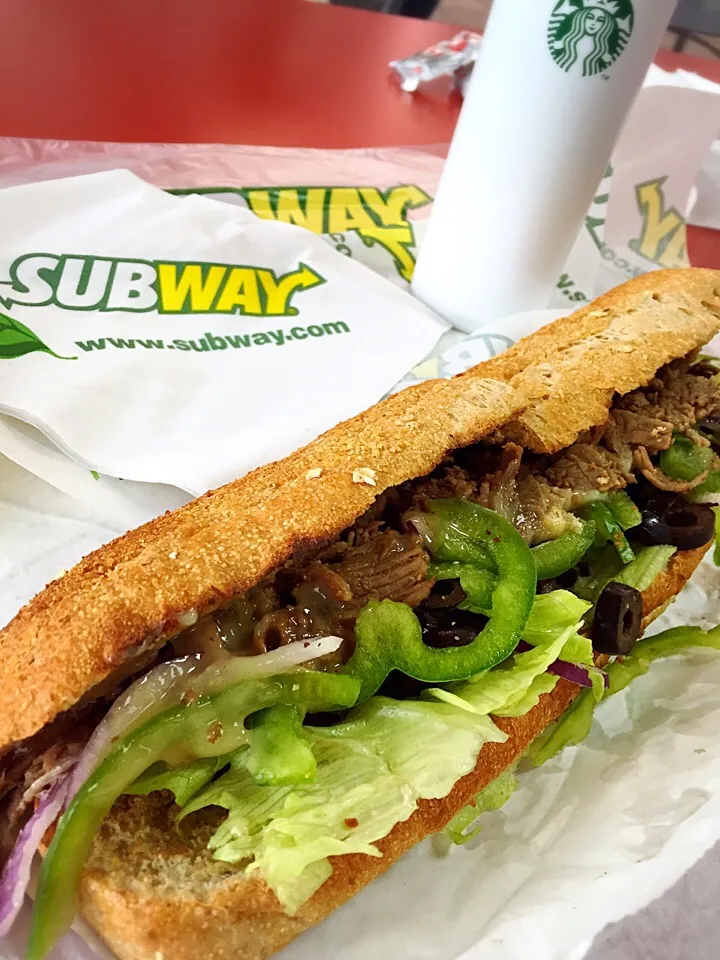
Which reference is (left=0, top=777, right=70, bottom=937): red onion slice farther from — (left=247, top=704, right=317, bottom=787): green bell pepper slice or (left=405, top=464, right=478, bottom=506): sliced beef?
(left=405, top=464, right=478, bottom=506): sliced beef

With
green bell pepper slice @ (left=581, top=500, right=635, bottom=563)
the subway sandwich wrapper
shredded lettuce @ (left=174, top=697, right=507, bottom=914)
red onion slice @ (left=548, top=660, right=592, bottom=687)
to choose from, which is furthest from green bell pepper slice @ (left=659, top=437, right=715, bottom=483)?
shredded lettuce @ (left=174, top=697, right=507, bottom=914)

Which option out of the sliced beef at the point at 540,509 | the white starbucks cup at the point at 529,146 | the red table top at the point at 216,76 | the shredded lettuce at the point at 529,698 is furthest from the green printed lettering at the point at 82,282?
the shredded lettuce at the point at 529,698

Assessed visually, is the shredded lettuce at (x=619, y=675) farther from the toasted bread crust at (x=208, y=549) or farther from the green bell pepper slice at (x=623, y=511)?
the toasted bread crust at (x=208, y=549)

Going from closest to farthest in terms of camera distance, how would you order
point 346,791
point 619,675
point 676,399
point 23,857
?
point 23,857
point 346,791
point 619,675
point 676,399

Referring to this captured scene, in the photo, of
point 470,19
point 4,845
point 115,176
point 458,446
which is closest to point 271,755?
point 4,845

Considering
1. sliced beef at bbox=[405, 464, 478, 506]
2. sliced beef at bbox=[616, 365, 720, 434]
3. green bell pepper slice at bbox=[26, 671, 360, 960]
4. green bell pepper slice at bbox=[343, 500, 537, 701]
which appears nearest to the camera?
green bell pepper slice at bbox=[26, 671, 360, 960]

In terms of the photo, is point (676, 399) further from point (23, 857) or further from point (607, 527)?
point (23, 857)

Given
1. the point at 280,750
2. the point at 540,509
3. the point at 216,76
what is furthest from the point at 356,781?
the point at 216,76
